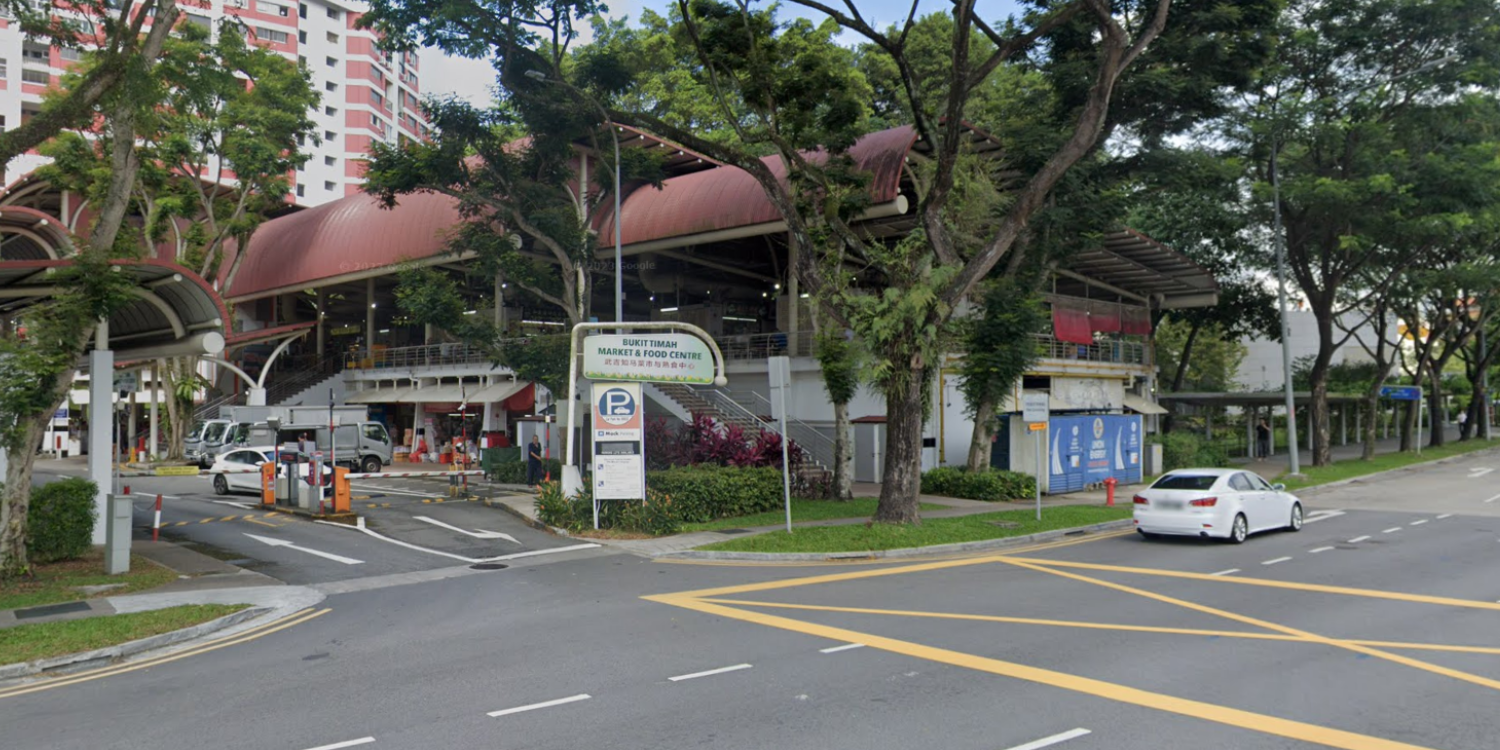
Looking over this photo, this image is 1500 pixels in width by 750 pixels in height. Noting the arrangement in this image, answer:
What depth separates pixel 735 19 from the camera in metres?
18.3

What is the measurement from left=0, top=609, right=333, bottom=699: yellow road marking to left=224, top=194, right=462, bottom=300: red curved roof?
2517cm

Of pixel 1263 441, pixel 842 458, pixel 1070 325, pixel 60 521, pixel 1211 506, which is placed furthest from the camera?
pixel 1263 441

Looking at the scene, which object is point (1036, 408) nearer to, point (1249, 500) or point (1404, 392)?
point (1249, 500)

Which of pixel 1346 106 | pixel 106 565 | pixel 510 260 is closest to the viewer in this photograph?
pixel 106 565

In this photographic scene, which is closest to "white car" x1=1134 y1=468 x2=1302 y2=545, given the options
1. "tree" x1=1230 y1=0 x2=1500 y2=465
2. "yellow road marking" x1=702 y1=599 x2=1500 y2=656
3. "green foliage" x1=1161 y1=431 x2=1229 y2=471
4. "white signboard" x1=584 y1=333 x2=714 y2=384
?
"yellow road marking" x1=702 y1=599 x2=1500 y2=656

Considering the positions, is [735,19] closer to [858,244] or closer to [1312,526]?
[858,244]

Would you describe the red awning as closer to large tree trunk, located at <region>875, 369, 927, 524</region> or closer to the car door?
the car door

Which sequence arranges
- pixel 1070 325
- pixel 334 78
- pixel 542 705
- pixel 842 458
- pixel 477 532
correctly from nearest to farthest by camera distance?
pixel 542 705 → pixel 477 532 → pixel 842 458 → pixel 1070 325 → pixel 334 78

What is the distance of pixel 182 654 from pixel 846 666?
6891mm

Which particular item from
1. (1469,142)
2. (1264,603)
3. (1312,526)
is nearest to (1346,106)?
(1469,142)

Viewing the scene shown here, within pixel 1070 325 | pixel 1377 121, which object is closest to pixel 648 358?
pixel 1070 325

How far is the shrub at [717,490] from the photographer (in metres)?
19.4

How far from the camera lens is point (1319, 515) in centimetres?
2098

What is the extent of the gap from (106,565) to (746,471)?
12.2 m
